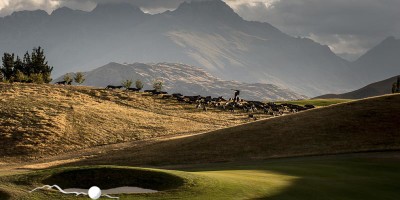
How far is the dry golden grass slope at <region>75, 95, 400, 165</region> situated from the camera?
1960 inches

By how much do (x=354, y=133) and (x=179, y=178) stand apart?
35905 millimetres

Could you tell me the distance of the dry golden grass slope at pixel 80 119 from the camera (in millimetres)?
66500

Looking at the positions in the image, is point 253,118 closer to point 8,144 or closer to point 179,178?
point 8,144

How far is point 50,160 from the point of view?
5719cm

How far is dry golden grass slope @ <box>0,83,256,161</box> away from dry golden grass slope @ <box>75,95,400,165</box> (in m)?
13.2

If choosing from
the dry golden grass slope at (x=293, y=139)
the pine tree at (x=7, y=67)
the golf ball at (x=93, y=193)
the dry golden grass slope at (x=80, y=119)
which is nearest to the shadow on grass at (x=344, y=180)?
the golf ball at (x=93, y=193)

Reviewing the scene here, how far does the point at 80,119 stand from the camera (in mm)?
78938

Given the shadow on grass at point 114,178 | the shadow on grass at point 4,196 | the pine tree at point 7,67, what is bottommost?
the shadow on grass at point 4,196

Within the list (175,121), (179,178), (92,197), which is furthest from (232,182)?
(175,121)

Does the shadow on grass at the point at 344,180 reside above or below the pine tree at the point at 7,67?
below

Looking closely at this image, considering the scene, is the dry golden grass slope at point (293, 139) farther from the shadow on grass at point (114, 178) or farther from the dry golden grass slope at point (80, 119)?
the shadow on grass at point (114, 178)

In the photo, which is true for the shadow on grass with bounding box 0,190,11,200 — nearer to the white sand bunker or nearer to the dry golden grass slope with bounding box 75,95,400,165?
the white sand bunker

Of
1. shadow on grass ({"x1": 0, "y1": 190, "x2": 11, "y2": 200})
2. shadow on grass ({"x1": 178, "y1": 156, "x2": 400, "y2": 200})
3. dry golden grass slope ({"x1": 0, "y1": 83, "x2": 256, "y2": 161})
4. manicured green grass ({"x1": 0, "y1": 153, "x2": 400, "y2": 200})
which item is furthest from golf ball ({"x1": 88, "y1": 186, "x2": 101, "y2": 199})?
dry golden grass slope ({"x1": 0, "y1": 83, "x2": 256, "y2": 161})

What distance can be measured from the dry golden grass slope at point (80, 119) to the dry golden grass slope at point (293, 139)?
13161mm
